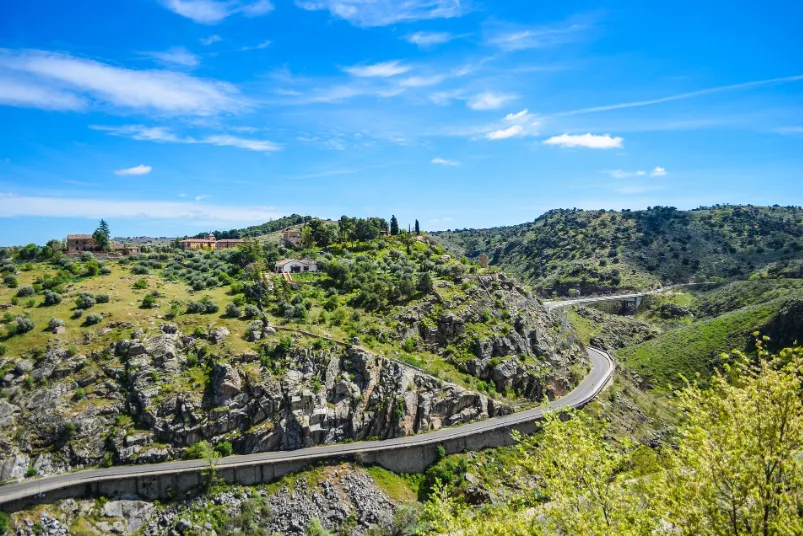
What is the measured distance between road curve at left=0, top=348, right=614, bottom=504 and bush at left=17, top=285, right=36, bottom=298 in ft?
105

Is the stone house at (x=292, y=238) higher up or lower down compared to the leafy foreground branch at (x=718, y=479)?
higher up

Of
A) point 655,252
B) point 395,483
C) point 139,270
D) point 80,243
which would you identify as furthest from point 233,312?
point 655,252

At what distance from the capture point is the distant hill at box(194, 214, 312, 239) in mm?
168962

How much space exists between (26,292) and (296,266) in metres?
40.2

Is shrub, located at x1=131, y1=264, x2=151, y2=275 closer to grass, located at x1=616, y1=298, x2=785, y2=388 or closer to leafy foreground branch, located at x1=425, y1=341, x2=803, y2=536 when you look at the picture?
leafy foreground branch, located at x1=425, y1=341, x2=803, y2=536

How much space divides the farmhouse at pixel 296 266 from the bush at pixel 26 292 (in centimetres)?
3596

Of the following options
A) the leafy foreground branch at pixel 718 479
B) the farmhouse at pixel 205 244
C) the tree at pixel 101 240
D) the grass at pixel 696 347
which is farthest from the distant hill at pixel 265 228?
the leafy foreground branch at pixel 718 479

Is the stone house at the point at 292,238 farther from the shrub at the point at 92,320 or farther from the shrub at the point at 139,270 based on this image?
the shrub at the point at 92,320

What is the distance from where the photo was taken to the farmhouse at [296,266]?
283ft

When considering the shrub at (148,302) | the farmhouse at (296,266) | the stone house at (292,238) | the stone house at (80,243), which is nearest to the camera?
the shrub at (148,302)

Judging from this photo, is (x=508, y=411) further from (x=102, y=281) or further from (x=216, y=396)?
(x=102, y=281)

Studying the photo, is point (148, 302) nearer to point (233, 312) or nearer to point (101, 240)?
point (233, 312)

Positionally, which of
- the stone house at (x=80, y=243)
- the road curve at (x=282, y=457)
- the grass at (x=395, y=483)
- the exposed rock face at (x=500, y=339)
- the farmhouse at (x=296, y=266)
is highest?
the stone house at (x=80, y=243)

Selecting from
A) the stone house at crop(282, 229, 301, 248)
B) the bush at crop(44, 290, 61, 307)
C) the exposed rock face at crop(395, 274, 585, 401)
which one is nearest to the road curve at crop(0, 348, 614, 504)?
the exposed rock face at crop(395, 274, 585, 401)
